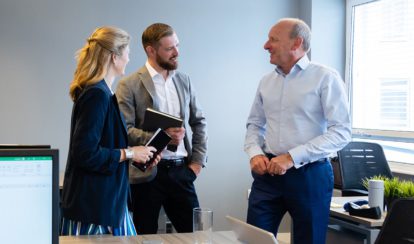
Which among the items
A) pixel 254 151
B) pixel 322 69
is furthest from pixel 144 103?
pixel 322 69

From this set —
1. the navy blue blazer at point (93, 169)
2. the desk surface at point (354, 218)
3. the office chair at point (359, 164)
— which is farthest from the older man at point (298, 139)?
the office chair at point (359, 164)

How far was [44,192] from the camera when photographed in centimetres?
123

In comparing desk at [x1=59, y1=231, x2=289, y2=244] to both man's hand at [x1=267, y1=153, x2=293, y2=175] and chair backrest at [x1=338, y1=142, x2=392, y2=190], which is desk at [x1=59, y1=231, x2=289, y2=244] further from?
chair backrest at [x1=338, y1=142, x2=392, y2=190]

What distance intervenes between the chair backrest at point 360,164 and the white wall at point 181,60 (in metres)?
1.19

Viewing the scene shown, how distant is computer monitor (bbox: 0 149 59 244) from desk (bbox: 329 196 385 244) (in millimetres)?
1772

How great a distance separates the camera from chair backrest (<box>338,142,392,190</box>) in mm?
4027

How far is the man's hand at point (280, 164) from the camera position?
2559 mm

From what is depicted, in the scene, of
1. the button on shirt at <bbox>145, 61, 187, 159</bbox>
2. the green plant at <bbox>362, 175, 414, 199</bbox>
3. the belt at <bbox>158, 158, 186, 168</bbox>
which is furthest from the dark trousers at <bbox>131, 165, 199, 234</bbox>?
the green plant at <bbox>362, 175, 414, 199</bbox>

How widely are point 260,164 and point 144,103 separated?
0.81 meters

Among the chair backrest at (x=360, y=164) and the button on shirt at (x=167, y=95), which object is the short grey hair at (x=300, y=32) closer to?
the button on shirt at (x=167, y=95)

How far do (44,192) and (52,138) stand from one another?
3.32m

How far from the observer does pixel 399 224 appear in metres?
1.49

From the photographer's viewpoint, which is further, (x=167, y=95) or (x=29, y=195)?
(x=167, y=95)

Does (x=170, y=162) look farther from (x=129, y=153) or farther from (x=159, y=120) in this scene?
(x=129, y=153)
